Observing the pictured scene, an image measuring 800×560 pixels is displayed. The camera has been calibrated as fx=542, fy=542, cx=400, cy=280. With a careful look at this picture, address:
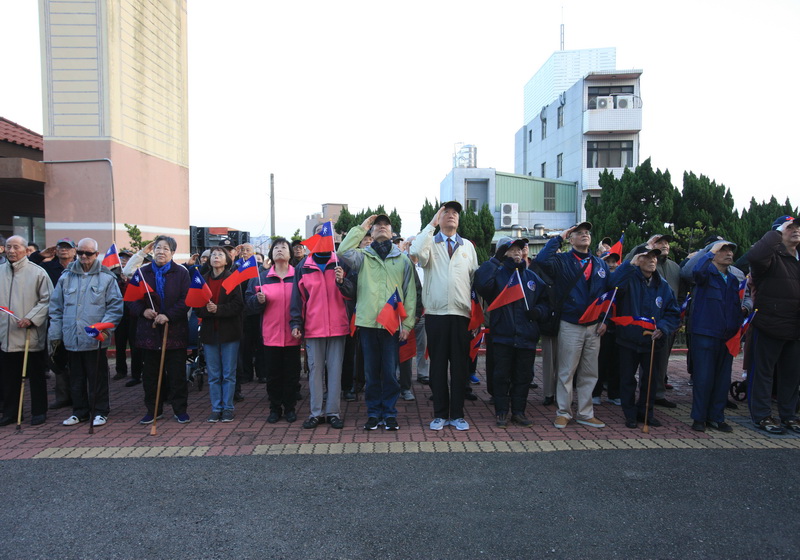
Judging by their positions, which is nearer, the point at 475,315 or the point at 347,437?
the point at 347,437

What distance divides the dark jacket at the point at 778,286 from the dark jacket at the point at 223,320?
5.65 m

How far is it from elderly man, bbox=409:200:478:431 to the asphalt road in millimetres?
913

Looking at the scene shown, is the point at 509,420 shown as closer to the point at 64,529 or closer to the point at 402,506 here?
the point at 402,506

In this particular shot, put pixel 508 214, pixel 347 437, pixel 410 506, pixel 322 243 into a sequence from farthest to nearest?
pixel 508 214 → pixel 322 243 → pixel 347 437 → pixel 410 506

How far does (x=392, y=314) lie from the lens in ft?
18.6

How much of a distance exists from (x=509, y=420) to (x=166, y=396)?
4.25 meters

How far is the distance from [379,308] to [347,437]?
4.48ft

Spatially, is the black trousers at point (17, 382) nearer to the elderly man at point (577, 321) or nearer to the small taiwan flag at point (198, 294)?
the small taiwan flag at point (198, 294)

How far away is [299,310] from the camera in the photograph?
589cm

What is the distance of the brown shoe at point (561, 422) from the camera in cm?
591

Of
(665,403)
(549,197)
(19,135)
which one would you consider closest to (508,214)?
(549,197)

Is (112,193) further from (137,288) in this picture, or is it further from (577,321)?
(577,321)

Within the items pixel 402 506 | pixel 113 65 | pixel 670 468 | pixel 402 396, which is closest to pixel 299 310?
pixel 402 396

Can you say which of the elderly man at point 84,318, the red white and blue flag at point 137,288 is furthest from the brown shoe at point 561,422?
the elderly man at point 84,318
